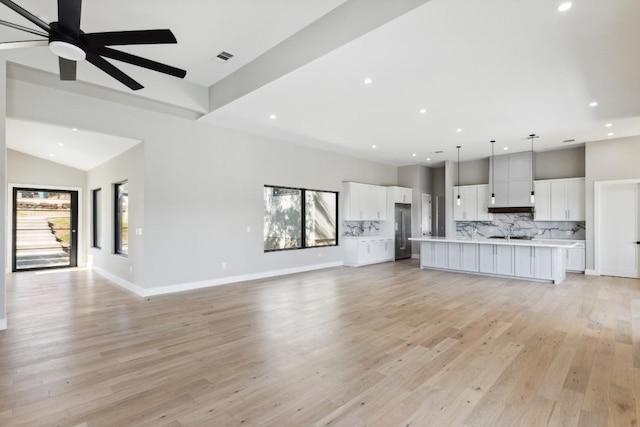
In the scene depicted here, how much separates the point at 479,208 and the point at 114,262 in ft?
31.6

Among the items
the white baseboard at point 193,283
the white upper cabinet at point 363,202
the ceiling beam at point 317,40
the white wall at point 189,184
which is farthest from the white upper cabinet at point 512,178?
the ceiling beam at point 317,40

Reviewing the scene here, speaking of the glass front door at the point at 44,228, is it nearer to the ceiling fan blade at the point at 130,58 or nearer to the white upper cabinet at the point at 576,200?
the ceiling fan blade at the point at 130,58

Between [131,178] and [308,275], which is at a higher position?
[131,178]

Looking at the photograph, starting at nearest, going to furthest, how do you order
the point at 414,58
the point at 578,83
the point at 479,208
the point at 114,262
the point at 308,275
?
the point at 414,58, the point at 578,83, the point at 114,262, the point at 308,275, the point at 479,208

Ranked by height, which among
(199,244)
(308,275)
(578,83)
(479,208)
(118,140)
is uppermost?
(578,83)

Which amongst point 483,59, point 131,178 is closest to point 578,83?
point 483,59

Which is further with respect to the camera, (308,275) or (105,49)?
(308,275)

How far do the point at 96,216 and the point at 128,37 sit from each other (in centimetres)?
807

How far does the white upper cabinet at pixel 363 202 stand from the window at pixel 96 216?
659cm

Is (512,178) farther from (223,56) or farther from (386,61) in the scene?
(223,56)

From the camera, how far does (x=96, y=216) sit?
889cm

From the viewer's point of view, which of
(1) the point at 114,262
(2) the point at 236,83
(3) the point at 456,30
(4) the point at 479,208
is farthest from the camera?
(4) the point at 479,208

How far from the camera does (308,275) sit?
744 centimetres

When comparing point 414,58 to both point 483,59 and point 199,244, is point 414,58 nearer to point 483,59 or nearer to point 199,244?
point 483,59
